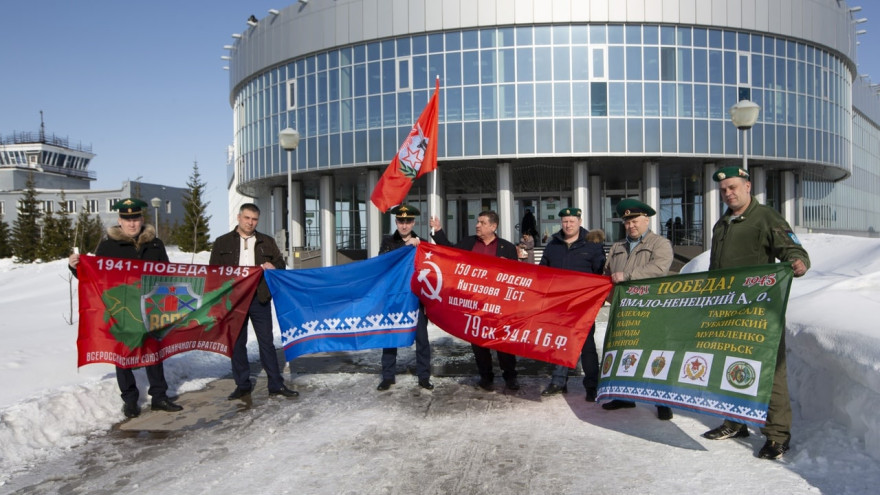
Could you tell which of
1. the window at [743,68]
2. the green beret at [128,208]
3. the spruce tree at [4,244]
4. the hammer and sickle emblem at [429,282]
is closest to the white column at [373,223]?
the window at [743,68]

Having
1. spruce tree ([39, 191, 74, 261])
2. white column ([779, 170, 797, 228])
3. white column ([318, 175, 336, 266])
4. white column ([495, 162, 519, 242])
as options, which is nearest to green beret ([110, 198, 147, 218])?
white column ([495, 162, 519, 242])

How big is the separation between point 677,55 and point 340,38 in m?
15.5

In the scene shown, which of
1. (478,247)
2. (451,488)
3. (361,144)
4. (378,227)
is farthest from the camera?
(378,227)

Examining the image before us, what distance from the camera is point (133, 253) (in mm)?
6746

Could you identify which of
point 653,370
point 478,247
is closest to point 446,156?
point 478,247

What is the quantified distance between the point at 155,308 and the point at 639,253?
489 cm

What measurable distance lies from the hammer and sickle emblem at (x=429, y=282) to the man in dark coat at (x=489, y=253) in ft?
1.24

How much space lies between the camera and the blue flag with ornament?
737cm

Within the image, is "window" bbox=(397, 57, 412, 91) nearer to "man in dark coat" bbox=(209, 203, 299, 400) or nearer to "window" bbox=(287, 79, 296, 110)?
"window" bbox=(287, 79, 296, 110)

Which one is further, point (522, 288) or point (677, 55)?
point (677, 55)

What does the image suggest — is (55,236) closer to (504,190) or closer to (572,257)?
(504,190)

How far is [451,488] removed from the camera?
14.2 feet

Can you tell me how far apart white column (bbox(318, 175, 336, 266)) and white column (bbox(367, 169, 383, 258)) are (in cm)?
239

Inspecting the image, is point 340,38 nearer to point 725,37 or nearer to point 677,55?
point 677,55
